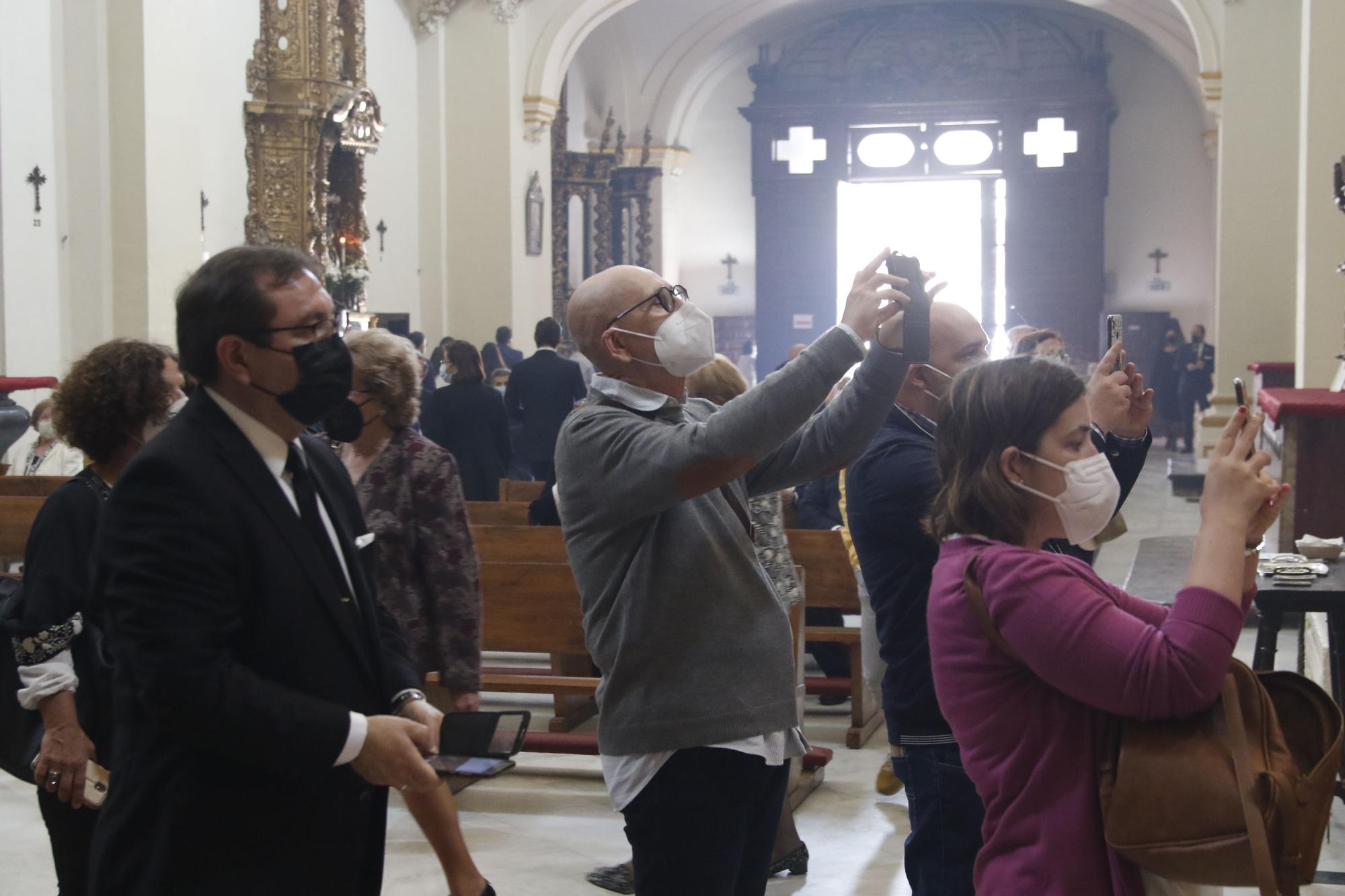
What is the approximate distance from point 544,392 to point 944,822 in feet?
23.6

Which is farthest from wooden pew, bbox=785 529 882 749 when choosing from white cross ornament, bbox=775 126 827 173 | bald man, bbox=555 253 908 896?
white cross ornament, bbox=775 126 827 173

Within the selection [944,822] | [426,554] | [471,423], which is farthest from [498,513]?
[944,822]

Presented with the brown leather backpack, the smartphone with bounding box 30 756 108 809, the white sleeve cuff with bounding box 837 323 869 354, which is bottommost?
the smartphone with bounding box 30 756 108 809

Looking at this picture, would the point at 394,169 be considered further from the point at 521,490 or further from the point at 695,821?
the point at 695,821

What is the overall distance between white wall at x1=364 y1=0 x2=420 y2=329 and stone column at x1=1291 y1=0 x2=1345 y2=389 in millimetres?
7860

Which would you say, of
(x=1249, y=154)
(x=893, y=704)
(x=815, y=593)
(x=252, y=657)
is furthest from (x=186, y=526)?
(x=1249, y=154)

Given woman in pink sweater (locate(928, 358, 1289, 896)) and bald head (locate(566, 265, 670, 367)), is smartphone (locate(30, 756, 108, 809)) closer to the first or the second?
bald head (locate(566, 265, 670, 367))

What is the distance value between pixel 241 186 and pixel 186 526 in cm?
1030

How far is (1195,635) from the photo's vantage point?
1.84m

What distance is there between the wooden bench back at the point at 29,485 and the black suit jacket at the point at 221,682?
5.21 m

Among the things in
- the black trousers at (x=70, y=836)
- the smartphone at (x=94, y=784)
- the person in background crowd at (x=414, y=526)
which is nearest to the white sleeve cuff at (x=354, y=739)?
the smartphone at (x=94, y=784)

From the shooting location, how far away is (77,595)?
2.82m

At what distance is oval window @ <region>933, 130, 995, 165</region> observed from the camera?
2264 cm

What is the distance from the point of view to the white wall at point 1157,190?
21719mm
